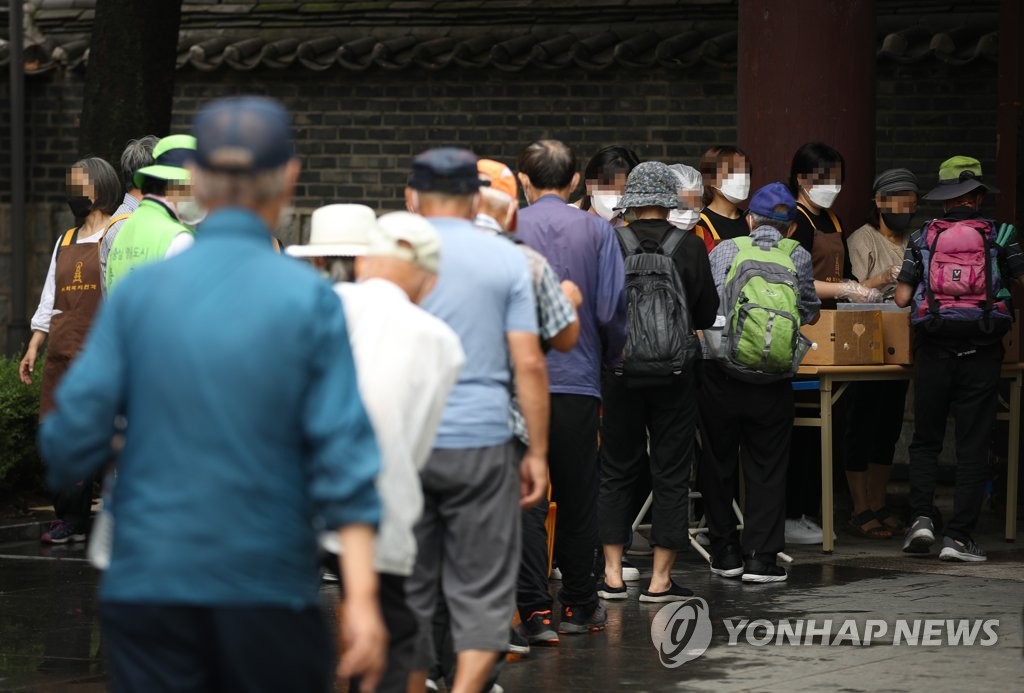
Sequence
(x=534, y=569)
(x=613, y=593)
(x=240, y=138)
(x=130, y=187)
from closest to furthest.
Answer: (x=240, y=138) < (x=534, y=569) < (x=613, y=593) < (x=130, y=187)

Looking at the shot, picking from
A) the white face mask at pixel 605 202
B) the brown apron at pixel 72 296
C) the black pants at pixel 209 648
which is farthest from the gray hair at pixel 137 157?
the black pants at pixel 209 648

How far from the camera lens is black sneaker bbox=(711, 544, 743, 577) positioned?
27.9 feet

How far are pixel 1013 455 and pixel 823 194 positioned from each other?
1707 millimetres

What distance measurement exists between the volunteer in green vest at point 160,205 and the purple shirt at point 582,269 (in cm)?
130

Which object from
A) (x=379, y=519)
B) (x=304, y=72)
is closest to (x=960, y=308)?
(x=379, y=519)

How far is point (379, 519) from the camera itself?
326cm

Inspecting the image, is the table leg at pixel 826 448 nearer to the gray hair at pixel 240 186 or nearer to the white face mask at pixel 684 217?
the white face mask at pixel 684 217

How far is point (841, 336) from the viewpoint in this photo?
9.14m

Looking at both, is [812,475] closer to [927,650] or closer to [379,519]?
[927,650]

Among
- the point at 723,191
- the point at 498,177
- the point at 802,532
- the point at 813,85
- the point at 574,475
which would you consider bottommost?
the point at 802,532

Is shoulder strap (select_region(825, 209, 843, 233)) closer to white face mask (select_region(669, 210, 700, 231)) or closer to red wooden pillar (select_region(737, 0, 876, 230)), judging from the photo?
red wooden pillar (select_region(737, 0, 876, 230))

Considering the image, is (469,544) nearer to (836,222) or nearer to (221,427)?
(221,427)

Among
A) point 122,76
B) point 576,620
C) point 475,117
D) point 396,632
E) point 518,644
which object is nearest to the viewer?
point 396,632

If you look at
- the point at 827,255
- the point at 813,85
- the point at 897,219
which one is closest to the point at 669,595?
the point at 827,255
